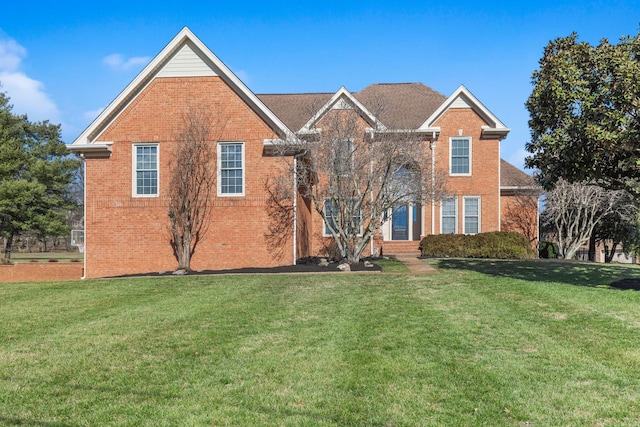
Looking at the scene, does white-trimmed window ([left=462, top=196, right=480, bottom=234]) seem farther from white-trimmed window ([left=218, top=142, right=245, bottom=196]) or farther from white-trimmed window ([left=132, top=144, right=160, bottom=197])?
white-trimmed window ([left=132, top=144, right=160, bottom=197])

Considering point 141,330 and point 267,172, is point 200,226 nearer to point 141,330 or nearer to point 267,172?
point 267,172

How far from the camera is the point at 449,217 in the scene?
2436 centimetres

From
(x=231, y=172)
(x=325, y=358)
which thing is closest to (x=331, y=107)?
(x=231, y=172)

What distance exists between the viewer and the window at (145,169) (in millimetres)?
17828

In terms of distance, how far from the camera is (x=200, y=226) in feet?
57.7

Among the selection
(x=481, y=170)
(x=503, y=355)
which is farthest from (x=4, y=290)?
(x=481, y=170)

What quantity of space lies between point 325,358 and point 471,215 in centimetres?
1970

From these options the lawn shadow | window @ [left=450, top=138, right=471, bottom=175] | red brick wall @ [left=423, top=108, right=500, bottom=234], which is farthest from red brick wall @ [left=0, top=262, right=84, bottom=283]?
window @ [left=450, top=138, right=471, bottom=175]

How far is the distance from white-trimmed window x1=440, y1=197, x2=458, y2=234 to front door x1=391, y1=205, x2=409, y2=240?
→ 73.5 inches

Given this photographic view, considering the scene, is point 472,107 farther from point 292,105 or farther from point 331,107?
point 292,105

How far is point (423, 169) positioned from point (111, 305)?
443 inches

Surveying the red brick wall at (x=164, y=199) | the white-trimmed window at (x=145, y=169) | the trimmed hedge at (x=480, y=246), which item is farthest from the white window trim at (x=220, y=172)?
the trimmed hedge at (x=480, y=246)

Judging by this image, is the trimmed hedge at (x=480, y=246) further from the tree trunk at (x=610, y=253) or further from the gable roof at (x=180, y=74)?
the tree trunk at (x=610, y=253)

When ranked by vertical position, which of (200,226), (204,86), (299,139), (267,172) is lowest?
(200,226)
